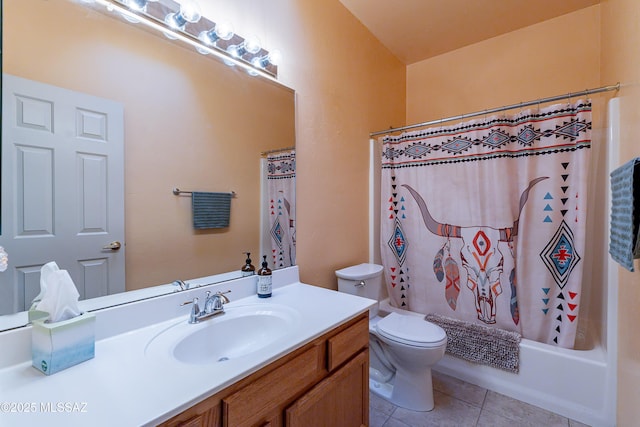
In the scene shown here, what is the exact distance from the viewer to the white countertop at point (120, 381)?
1.99ft

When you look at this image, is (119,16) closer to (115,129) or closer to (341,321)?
(115,129)

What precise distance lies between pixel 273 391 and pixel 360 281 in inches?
45.0

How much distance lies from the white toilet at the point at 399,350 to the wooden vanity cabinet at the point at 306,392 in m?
0.44

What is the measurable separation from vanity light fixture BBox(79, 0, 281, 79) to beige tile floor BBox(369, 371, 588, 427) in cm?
205

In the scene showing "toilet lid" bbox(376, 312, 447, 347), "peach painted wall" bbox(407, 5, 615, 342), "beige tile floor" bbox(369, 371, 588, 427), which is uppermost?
"peach painted wall" bbox(407, 5, 615, 342)

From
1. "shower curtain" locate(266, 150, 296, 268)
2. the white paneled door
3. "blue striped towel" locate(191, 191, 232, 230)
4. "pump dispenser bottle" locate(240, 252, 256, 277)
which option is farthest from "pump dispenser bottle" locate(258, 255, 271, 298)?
the white paneled door

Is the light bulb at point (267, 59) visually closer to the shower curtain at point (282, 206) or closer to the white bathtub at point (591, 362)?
the shower curtain at point (282, 206)

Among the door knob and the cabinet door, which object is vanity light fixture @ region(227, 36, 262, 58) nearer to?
the door knob

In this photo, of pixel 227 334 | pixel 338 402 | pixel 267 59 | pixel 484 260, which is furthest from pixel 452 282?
pixel 267 59

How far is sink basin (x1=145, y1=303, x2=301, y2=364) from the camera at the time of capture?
0.98 meters

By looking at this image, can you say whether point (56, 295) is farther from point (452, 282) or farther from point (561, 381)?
point (561, 381)

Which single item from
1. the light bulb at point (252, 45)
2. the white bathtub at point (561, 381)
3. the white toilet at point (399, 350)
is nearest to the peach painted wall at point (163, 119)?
the light bulb at point (252, 45)

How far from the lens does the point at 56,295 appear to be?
2.61 feet

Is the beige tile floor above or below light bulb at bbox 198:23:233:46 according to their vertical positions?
below
